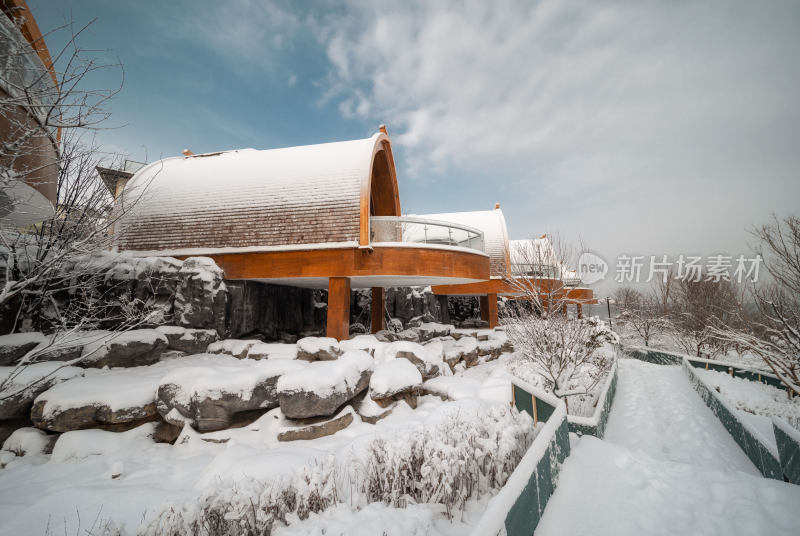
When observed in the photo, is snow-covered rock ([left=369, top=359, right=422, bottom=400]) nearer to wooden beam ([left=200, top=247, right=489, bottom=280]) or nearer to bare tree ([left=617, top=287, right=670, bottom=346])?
wooden beam ([left=200, top=247, right=489, bottom=280])

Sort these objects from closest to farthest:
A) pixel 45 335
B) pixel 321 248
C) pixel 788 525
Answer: pixel 788 525 < pixel 45 335 < pixel 321 248

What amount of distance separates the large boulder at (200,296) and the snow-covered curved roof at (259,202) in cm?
126

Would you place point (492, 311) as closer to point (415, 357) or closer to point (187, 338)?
point (415, 357)

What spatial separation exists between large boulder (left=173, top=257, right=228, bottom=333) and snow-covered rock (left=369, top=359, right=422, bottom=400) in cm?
590

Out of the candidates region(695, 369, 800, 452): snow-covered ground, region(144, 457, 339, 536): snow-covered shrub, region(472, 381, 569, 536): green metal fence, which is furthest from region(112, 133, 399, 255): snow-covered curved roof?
region(695, 369, 800, 452): snow-covered ground

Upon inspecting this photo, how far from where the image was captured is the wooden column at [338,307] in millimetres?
11055

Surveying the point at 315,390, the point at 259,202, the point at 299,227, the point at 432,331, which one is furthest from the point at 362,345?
the point at 432,331

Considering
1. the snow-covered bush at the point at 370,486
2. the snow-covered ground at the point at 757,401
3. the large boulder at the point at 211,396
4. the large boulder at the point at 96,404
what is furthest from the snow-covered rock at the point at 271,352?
the snow-covered ground at the point at 757,401

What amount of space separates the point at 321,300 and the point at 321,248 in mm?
9246

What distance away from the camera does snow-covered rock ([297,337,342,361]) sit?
9016 mm

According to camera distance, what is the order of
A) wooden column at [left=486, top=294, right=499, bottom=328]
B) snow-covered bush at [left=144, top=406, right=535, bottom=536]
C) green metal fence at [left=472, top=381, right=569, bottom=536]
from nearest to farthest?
green metal fence at [left=472, top=381, right=569, bottom=536] < snow-covered bush at [left=144, top=406, right=535, bottom=536] < wooden column at [left=486, top=294, right=499, bottom=328]

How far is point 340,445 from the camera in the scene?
5.97 metres

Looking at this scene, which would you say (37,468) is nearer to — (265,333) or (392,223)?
(265,333)

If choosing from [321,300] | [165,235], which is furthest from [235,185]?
[321,300]
